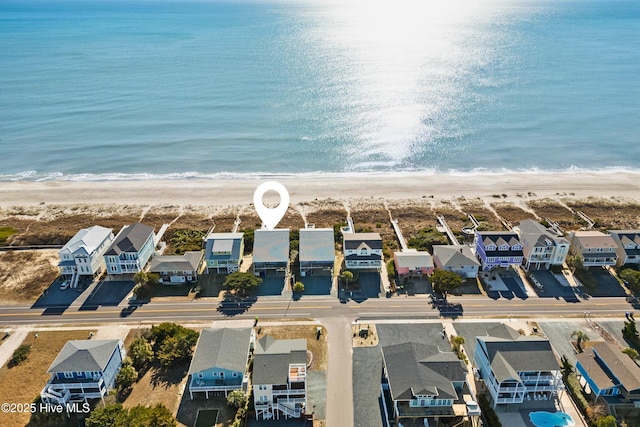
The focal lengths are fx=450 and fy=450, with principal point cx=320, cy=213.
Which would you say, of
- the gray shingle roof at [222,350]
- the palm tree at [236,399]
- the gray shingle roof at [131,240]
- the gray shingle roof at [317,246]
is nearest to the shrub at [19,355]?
the gray shingle roof at [131,240]

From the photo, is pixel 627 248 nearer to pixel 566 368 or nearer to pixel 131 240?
pixel 566 368

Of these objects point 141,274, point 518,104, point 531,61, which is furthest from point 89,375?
point 531,61

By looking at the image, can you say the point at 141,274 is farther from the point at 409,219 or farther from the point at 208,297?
the point at 409,219

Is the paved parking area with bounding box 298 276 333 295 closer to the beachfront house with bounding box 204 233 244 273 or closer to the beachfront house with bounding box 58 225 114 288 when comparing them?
the beachfront house with bounding box 204 233 244 273

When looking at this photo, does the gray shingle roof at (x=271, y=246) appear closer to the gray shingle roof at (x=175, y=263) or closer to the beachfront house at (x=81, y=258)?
the gray shingle roof at (x=175, y=263)

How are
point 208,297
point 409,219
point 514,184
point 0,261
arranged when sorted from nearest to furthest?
point 208,297
point 0,261
point 409,219
point 514,184

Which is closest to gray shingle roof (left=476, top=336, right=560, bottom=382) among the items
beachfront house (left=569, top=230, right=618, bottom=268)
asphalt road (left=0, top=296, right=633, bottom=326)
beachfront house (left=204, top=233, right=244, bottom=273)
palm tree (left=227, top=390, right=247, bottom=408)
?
asphalt road (left=0, top=296, right=633, bottom=326)

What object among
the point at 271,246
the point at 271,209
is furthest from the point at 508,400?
the point at 271,209
